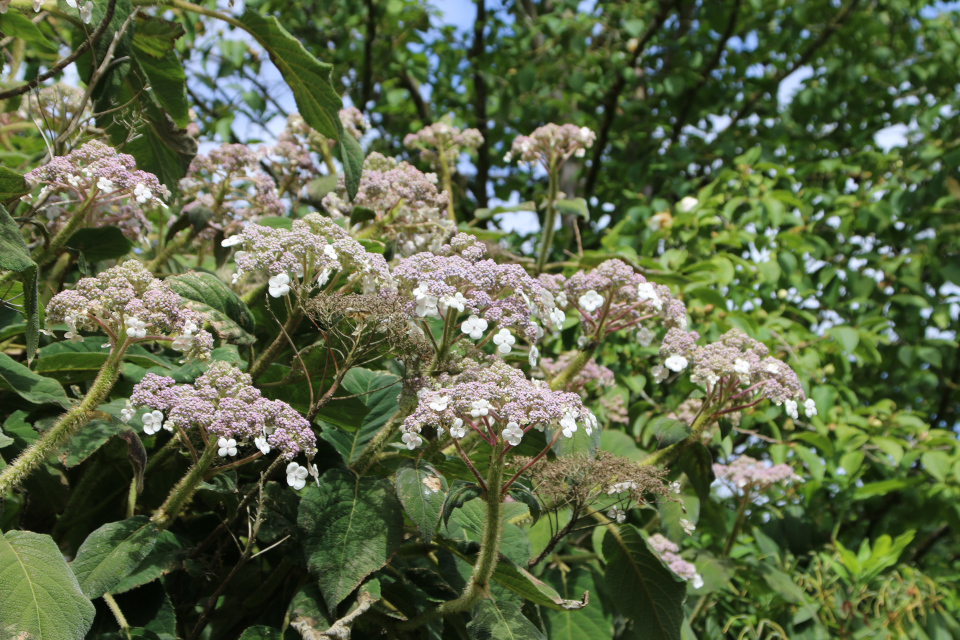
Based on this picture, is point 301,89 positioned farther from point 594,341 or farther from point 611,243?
point 611,243

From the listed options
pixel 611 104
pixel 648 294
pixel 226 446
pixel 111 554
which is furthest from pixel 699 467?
pixel 611 104

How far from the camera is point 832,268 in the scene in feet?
11.5

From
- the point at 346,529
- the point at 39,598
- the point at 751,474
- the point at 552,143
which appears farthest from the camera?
the point at 751,474

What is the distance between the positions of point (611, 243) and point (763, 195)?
72 cm

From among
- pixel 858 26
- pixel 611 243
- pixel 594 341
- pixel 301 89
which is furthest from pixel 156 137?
pixel 858 26

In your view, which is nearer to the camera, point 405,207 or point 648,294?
point 648,294

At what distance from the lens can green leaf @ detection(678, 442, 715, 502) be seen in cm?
146

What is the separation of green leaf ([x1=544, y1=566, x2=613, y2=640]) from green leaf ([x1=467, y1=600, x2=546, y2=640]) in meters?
0.48

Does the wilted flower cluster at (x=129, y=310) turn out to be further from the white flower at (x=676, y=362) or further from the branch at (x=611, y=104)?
the branch at (x=611, y=104)

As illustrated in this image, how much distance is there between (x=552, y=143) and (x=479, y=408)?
3.92ft

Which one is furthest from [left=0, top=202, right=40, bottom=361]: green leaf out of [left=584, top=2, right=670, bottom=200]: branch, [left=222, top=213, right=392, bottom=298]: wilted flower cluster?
[left=584, top=2, right=670, bottom=200]: branch

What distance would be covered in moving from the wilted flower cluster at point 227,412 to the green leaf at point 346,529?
144mm

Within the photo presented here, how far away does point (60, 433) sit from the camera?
3.43ft

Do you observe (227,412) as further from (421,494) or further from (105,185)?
(105,185)
